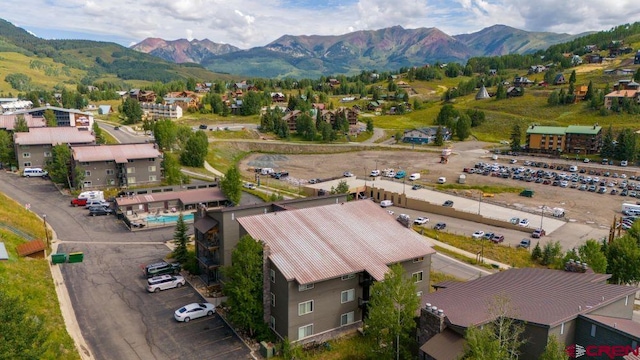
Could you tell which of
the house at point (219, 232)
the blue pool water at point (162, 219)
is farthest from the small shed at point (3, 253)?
→ the blue pool water at point (162, 219)

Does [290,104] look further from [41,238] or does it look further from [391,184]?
[41,238]

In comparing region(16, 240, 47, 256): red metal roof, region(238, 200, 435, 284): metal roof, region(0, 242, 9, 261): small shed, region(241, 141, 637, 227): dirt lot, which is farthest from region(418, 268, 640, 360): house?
region(241, 141, 637, 227): dirt lot

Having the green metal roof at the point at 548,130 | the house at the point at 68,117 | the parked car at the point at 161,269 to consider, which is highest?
the house at the point at 68,117

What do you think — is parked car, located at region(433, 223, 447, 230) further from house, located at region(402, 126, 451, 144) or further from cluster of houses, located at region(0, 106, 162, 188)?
house, located at region(402, 126, 451, 144)

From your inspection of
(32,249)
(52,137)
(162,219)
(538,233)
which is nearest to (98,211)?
(162,219)

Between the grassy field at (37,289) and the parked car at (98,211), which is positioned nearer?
the grassy field at (37,289)

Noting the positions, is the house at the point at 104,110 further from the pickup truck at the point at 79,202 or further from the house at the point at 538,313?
the house at the point at 538,313
